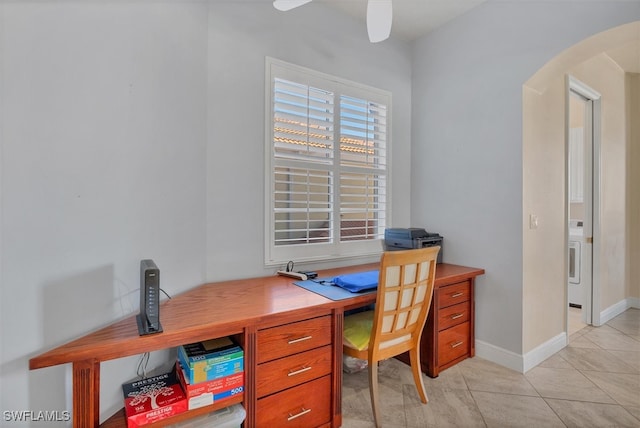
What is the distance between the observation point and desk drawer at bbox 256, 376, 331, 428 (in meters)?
1.41

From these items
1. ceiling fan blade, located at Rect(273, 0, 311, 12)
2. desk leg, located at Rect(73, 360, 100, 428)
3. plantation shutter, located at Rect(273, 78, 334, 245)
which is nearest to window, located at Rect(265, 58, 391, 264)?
plantation shutter, located at Rect(273, 78, 334, 245)

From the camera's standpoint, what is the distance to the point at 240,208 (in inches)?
81.3

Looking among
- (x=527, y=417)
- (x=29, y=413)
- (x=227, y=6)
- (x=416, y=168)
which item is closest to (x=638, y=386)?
(x=527, y=417)

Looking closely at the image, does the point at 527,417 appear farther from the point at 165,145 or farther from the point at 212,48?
the point at 212,48

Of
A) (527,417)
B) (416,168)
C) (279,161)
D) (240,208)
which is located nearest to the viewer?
(527,417)

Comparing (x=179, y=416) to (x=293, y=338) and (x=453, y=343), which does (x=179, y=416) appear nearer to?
(x=293, y=338)

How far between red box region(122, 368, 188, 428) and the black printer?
1.89 meters

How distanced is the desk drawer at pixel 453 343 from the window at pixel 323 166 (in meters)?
0.90

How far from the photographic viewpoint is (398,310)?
1666mm

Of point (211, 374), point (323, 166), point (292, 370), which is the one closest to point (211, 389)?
point (211, 374)

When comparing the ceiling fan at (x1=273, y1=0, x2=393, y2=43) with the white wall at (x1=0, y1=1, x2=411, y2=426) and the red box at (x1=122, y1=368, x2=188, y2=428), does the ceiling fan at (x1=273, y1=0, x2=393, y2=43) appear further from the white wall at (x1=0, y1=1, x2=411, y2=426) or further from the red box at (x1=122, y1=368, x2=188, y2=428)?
the red box at (x1=122, y1=368, x2=188, y2=428)

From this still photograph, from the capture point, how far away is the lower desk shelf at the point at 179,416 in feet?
4.01

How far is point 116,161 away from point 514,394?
2.65m

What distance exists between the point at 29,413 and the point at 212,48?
202 centimetres
